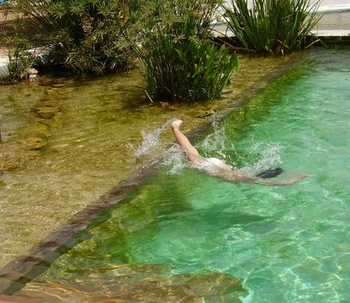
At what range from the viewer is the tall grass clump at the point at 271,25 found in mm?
10375

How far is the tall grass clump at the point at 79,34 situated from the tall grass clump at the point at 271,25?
1.83 metres

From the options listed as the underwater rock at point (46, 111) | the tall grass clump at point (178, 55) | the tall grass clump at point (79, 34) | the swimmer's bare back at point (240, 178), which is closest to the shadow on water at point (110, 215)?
the underwater rock at point (46, 111)

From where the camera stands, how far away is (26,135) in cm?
759

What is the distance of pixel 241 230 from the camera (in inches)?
203

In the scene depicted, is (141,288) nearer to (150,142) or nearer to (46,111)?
(150,142)

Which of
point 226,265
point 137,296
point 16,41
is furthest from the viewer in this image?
point 16,41

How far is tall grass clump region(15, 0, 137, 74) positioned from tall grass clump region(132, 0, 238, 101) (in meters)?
1.26

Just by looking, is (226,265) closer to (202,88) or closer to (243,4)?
(202,88)

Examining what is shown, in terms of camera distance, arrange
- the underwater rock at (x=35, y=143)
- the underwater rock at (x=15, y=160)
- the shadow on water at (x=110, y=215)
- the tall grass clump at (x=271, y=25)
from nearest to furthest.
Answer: the shadow on water at (x=110, y=215) < the underwater rock at (x=15, y=160) < the underwater rock at (x=35, y=143) < the tall grass clump at (x=271, y=25)

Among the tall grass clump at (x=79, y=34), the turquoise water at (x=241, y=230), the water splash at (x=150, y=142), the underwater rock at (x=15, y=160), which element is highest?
the tall grass clump at (x=79, y=34)

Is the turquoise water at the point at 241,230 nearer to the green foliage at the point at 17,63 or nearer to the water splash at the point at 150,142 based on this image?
the water splash at the point at 150,142

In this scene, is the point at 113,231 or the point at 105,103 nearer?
the point at 113,231

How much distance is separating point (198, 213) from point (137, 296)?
60.2 inches

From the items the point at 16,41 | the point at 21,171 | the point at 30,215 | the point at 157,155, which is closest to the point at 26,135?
the point at 21,171
